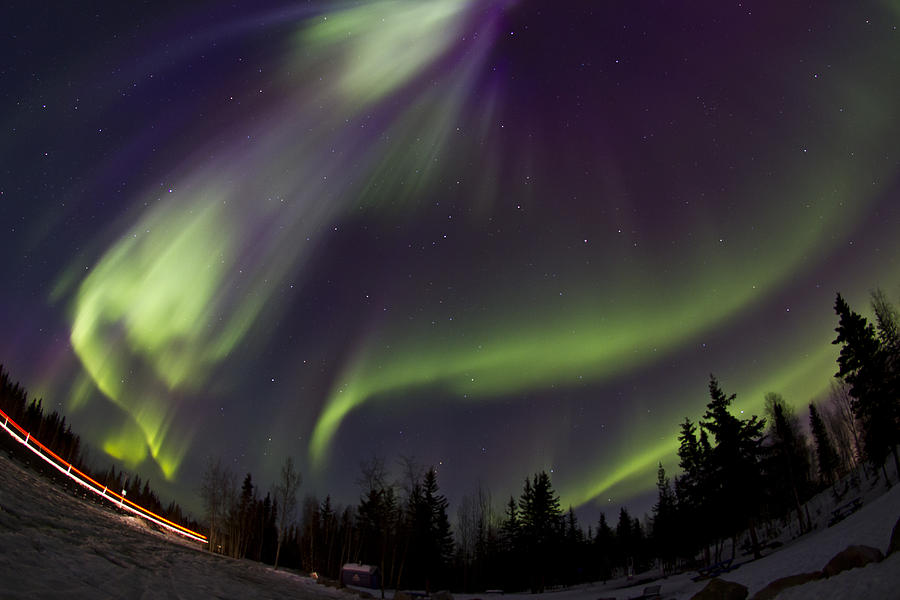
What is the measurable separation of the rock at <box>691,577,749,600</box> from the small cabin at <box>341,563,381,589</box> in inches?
1510

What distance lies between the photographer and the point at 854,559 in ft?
44.1

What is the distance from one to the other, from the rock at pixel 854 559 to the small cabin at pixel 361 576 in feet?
150

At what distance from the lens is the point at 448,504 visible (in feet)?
216

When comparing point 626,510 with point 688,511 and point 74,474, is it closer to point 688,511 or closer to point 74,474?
point 688,511

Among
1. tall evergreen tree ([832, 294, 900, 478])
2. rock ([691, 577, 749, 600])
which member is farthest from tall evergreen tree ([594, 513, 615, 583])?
rock ([691, 577, 749, 600])

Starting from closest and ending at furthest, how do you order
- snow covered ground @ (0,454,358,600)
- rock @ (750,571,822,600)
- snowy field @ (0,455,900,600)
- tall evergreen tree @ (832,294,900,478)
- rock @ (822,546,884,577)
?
snowy field @ (0,455,900,600), snow covered ground @ (0,454,358,600), rock @ (822,546,884,577), rock @ (750,571,822,600), tall evergreen tree @ (832,294,900,478)

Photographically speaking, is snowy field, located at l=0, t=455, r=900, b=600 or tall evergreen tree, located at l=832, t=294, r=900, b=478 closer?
snowy field, located at l=0, t=455, r=900, b=600

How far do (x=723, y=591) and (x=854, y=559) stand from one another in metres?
7.79

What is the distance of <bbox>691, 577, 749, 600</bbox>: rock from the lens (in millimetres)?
19000

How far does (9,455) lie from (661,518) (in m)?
76.6

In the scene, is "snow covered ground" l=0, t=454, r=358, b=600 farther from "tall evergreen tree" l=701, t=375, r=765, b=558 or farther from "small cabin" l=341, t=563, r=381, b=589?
"tall evergreen tree" l=701, t=375, r=765, b=558

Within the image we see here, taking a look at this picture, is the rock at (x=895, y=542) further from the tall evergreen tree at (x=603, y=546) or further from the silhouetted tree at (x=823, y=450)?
the tall evergreen tree at (x=603, y=546)

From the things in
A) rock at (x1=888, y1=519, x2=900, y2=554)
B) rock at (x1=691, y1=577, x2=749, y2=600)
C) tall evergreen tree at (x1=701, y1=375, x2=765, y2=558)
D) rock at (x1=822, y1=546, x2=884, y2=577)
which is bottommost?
rock at (x1=691, y1=577, x2=749, y2=600)

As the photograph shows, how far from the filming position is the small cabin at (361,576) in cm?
4903
